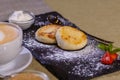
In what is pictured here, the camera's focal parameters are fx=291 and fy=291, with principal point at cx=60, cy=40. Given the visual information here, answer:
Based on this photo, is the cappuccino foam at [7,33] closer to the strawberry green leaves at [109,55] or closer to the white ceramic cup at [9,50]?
the white ceramic cup at [9,50]

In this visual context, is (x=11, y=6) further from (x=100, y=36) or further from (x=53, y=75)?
(x=53, y=75)

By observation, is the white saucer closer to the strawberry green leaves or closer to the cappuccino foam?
the cappuccino foam

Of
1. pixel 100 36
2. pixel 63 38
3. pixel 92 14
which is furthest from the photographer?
pixel 92 14

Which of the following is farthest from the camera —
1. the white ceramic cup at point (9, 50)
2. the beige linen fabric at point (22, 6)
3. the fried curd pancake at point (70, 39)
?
the beige linen fabric at point (22, 6)

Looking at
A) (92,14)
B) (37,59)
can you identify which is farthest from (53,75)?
(92,14)

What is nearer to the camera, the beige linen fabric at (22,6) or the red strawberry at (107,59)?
the red strawberry at (107,59)

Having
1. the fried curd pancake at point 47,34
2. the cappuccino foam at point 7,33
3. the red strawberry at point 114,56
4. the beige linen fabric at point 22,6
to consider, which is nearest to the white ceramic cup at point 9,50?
the cappuccino foam at point 7,33
